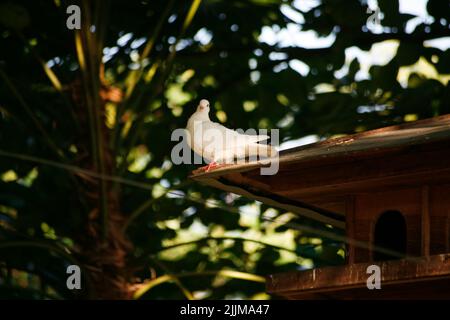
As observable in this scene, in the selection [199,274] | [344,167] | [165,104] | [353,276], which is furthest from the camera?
[165,104]

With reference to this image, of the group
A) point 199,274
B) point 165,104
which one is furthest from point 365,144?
point 165,104

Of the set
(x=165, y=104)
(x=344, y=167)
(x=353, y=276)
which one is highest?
(x=165, y=104)

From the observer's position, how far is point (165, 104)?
878 centimetres

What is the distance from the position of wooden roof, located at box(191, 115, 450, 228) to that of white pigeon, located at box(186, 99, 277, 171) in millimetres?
69

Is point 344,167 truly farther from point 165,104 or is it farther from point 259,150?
point 165,104

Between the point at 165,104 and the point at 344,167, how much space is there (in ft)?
12.0

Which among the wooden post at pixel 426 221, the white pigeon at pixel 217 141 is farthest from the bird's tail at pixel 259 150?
the wooden post at pixel 426 221

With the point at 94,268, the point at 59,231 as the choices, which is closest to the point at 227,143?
the point at 94,268

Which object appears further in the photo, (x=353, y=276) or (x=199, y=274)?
(x=199, y=274)

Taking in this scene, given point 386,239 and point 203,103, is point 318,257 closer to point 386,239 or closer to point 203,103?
point 386,239

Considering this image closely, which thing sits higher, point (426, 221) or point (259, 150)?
point (259, 150)

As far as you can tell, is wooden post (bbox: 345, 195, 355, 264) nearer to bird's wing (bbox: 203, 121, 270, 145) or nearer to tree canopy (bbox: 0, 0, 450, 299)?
bird's wing (bbox: 203, 121, 270, 145)

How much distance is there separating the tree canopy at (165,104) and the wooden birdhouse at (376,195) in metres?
1.39

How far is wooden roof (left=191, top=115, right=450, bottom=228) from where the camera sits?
4.94 metres
